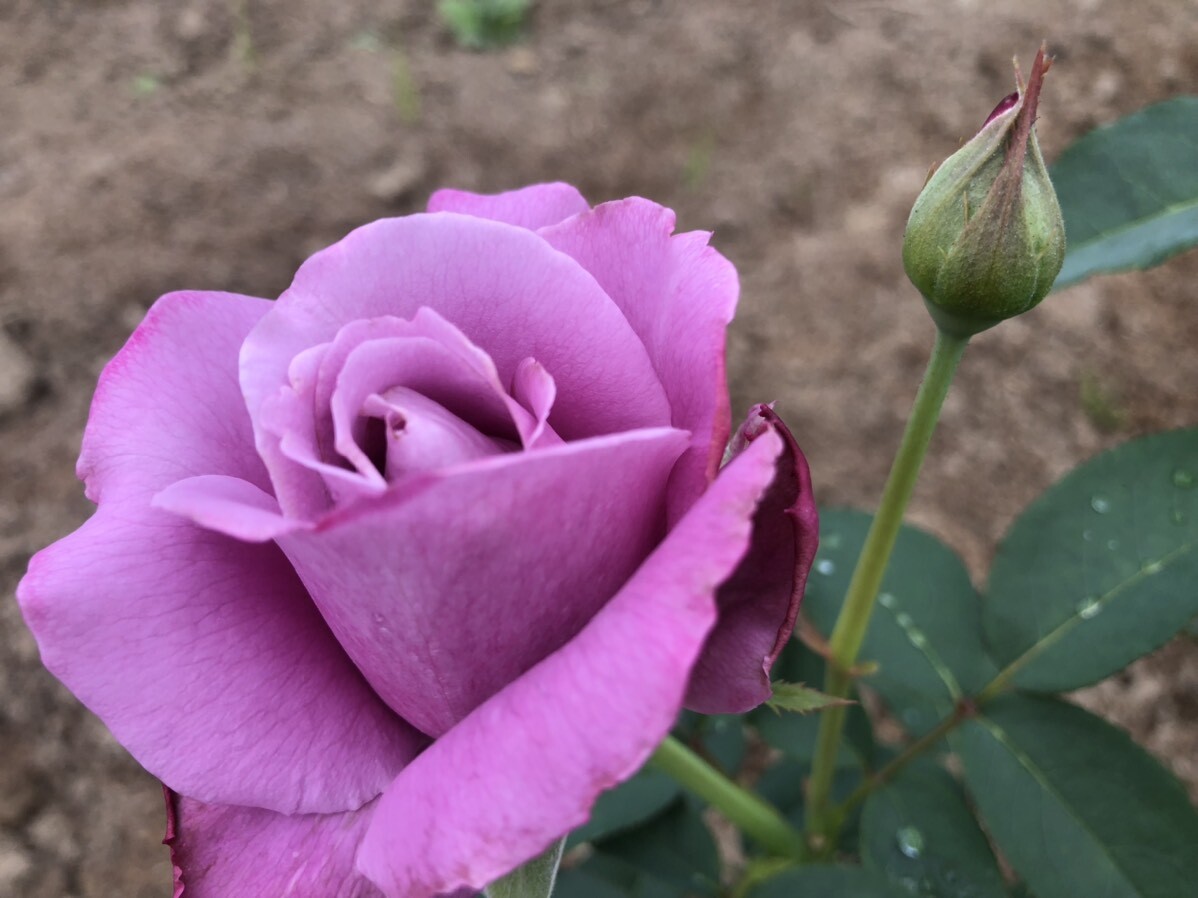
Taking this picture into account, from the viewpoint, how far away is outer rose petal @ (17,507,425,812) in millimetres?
429

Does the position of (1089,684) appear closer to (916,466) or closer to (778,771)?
(916,466)

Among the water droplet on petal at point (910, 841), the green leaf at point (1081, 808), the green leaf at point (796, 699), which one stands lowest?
the water droplet on petal at point (910, 841)

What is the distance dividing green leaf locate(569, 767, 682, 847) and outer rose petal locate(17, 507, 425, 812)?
0.48m

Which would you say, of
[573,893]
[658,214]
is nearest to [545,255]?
[658,214]

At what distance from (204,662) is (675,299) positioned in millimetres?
259

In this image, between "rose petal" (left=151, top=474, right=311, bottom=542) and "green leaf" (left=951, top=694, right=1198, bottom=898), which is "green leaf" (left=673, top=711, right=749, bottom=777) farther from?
"rose petal" (left=151, top=474, right=311, bottom=542)

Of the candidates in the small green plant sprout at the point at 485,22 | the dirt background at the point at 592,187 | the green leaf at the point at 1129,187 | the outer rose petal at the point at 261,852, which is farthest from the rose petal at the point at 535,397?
the small green plant sprout at the point at 485,22

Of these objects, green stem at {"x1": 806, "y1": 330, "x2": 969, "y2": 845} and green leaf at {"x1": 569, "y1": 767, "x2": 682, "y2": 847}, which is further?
green leaf at {"x1": 569, "y1": 767, "x2": 682, "y2": 847}

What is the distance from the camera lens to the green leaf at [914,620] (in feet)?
2.69

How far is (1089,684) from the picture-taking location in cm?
74

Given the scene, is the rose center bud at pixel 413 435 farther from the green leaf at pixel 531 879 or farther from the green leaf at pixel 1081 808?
the green leaf at pixel 1081 808

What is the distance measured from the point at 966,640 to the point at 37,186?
2053 mm

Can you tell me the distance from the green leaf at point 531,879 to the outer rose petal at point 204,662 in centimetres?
7

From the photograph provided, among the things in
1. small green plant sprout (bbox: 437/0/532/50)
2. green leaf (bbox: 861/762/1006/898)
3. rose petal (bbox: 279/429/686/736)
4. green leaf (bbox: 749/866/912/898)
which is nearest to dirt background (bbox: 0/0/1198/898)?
small green plant sprout (bbox: 437/0/532/50)
